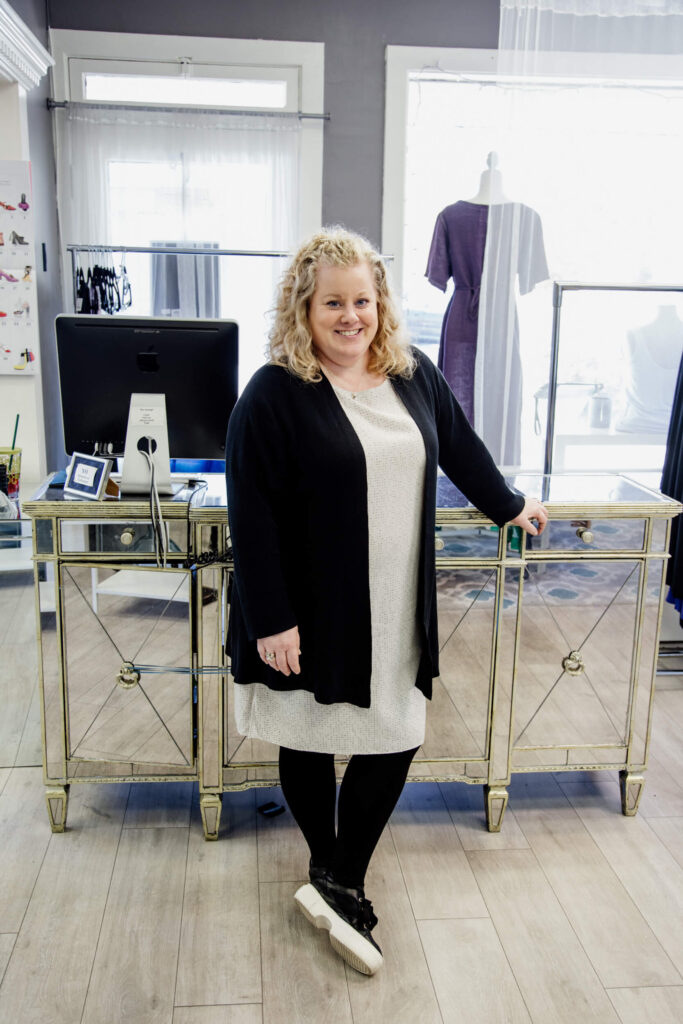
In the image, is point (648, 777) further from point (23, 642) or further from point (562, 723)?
point (23, 642)

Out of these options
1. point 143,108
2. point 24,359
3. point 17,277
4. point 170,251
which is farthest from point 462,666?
point 143,108

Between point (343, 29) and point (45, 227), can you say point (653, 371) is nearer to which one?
point (343, 29)

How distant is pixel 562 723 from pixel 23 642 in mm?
1438

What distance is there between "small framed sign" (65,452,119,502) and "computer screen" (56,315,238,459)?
150mm

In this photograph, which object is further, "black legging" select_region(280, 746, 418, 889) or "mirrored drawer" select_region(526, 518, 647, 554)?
"mirrored drawer" select_region(526, 518, 647, 554)

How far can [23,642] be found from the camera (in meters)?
2.48

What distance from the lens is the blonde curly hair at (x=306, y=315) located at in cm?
163

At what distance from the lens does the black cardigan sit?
5.19ft

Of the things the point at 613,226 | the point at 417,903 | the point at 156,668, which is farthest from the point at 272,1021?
the point at 613,226

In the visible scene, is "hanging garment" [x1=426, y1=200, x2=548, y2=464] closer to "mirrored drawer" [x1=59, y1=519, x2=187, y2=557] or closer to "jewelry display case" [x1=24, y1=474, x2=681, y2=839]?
"jewelry display case" [x1=24, y1=474, x2=681, y2=839]

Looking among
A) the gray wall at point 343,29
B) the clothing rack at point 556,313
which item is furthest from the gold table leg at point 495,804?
the gray wall at point 343,29

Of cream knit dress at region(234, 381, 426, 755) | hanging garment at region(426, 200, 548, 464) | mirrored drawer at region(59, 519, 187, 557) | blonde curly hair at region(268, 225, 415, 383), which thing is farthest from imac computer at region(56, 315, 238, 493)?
hanging garment at region(426, 200, 548, 464)

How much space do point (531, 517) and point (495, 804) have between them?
0.71m

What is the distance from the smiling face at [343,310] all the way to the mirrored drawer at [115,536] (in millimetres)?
588
